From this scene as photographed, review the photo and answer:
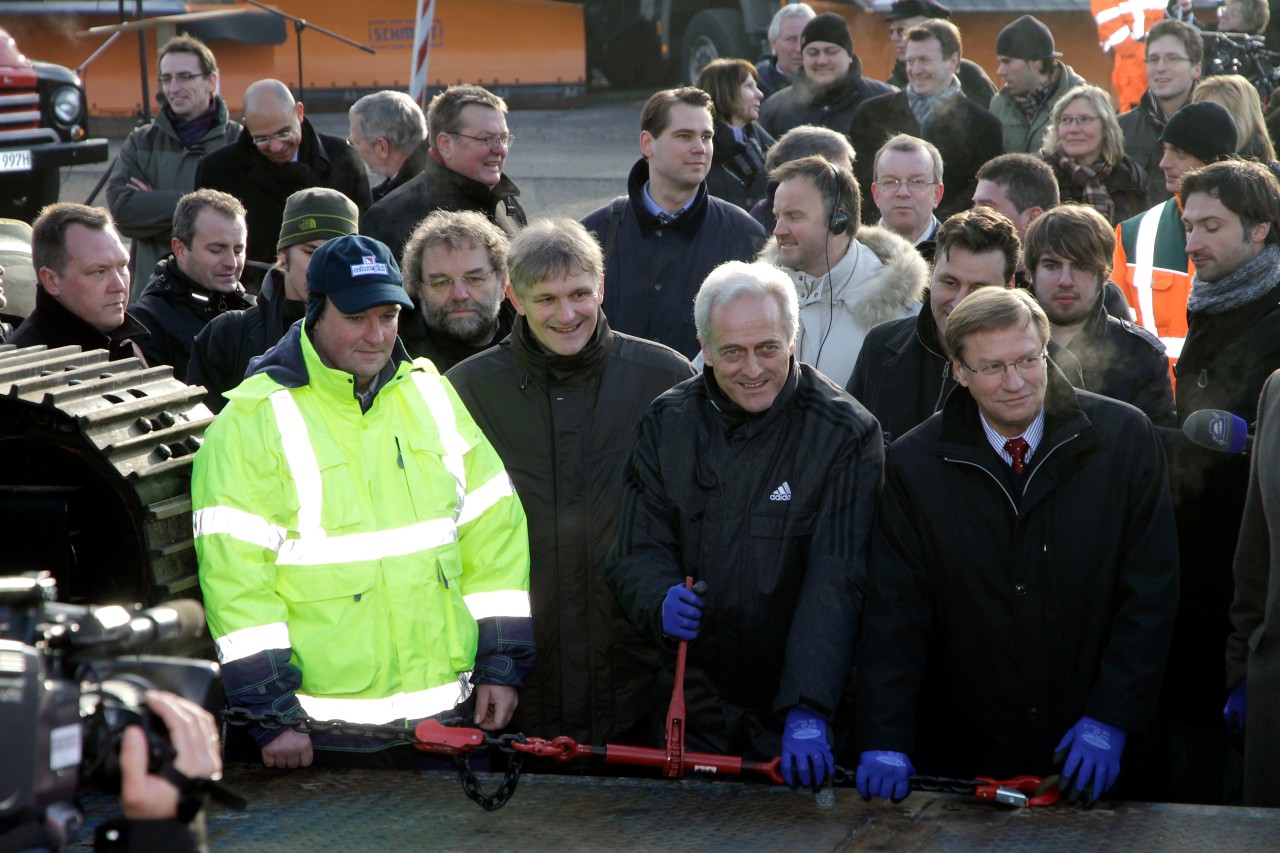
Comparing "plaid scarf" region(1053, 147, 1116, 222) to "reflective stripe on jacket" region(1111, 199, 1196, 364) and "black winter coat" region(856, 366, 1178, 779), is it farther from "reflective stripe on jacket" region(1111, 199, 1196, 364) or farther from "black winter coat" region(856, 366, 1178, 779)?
"black winter coat" region(856, 366, 1178, 779)

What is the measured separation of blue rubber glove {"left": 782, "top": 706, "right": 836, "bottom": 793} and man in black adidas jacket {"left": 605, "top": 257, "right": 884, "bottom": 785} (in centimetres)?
15

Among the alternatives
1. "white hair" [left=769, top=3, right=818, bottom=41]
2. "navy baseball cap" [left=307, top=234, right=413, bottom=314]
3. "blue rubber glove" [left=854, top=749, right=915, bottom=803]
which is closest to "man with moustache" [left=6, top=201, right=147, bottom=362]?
"navy baseball cap" [left=307, top=234, right=413, bottom=314]

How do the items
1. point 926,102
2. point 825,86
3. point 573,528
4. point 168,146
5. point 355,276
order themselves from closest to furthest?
point 355,276 < point 573,528 < point 168,146 < point 926,102 < point 825,86

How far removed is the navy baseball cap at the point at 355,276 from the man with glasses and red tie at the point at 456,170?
2378mm

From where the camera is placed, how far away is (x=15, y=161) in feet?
36.0

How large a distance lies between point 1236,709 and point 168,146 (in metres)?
6.40

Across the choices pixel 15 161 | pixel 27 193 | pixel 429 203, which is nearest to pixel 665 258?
pixel 429 203

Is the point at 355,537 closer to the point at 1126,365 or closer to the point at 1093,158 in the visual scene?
A: the point at 1126,365

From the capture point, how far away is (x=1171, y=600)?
3709 millimetres

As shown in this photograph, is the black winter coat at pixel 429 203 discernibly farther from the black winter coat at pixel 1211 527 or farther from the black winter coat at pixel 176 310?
the black winter coat at pixel 1211 527

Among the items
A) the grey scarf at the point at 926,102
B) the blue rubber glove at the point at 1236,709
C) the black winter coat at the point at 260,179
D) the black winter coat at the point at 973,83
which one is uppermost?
the black winter coat at the point at 973,83

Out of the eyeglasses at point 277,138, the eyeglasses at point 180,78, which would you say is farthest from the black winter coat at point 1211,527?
the eyeglasses at point 180,78

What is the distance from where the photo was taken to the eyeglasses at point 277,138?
7488mm

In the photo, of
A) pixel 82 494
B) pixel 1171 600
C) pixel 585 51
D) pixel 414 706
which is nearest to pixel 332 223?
pixel 82 494
